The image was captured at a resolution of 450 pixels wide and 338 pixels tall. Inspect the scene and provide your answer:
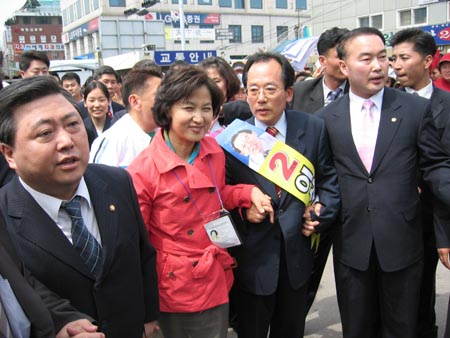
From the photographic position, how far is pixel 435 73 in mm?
6090

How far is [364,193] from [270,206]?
573 mm

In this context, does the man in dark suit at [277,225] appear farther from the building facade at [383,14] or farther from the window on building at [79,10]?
the window on building at [79,10]

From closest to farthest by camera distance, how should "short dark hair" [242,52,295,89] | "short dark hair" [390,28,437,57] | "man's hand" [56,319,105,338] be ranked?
1. "man's hand" [56,319,105,338]
2. "short dark hair" [242,52,295,89]
3. "short dark hair" [390,28,437,57]


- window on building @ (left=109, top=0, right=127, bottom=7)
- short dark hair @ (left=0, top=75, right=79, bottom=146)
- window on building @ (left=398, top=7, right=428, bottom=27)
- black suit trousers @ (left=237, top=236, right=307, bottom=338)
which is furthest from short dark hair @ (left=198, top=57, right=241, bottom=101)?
window on building @ (left=109, top=0, right=127, bottom=7)

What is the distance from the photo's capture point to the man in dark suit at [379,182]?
2.34 meters

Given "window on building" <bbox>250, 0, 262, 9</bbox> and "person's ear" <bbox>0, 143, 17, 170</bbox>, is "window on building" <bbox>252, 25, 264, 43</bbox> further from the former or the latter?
"person's ear" <bbox>0, 143, 17, 170</bbox>

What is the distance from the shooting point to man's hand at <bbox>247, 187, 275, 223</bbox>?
84.9 inches

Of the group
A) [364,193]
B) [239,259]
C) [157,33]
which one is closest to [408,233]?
[364,193]

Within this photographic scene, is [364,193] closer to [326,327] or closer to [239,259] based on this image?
[239,259]

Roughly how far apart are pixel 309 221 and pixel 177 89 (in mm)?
998

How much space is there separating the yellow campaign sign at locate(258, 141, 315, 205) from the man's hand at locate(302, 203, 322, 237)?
44mm

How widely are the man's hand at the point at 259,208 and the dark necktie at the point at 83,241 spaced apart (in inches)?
32.3

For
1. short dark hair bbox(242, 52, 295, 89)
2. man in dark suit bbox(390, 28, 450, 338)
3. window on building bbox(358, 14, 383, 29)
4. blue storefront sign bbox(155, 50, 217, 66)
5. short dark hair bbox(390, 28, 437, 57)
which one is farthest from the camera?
window on building bbox(358, 14, 383, 29)

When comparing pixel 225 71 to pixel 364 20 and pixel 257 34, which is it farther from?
pixel 257 34
